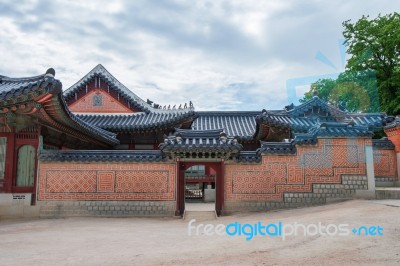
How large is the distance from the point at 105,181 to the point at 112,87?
9253mm

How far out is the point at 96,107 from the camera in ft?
68.1

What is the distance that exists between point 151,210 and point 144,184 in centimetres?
100

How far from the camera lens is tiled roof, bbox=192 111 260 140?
23.3 meters

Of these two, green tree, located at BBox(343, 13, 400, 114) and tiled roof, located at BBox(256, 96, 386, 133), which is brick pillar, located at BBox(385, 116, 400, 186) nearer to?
tiled roof, located at BBox(256, 96, 386, 133)

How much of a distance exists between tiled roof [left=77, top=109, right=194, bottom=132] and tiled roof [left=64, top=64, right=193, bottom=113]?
0.51 metres

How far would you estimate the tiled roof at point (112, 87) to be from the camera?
20484mm

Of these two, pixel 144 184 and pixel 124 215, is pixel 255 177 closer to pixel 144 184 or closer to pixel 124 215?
pixel 144 184

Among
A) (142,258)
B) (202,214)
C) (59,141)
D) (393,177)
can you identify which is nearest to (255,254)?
(142,258)

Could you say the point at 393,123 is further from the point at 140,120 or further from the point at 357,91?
the point at 140,120

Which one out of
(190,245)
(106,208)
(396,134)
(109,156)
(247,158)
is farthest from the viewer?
(396,134)

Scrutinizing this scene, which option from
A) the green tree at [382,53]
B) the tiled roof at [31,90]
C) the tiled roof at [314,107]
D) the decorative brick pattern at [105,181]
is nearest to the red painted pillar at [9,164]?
the tiled roof at [31,90]

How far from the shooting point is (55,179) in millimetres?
12531

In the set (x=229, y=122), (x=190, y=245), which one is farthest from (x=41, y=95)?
(x=229, y=122)

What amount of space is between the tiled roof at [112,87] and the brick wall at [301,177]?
901 centimetres
